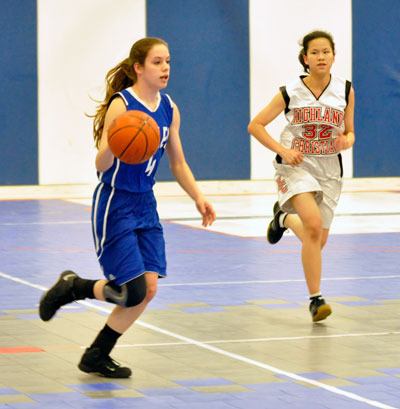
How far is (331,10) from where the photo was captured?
2309cm

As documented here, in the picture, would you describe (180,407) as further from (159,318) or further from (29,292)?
(29,292)

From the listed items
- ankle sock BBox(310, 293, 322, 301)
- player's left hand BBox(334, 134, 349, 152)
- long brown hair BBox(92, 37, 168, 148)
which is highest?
long brown hair BBox(92, 37, 168, 148)

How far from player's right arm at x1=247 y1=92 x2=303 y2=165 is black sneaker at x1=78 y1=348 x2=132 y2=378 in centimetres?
272

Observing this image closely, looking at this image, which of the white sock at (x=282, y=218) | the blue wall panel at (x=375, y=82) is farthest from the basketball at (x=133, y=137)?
the blue wall panel at (x=375, y=82)

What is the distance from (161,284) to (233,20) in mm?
11605

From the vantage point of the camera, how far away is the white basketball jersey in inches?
399

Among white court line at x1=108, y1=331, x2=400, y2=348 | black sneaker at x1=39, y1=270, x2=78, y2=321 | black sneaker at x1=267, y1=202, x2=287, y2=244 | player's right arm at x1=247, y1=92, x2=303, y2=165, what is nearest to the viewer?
black sneaker at x1=39, y1=270, x2=78, y2=321

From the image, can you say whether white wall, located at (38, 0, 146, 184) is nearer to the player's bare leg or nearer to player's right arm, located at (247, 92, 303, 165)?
player's right arm, located at (247, 92, 303, 165)

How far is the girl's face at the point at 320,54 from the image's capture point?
32.8 ft

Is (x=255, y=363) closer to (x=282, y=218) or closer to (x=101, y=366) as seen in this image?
Result: (x=101, y=366)

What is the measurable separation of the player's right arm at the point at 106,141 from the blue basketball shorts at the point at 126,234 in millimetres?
175

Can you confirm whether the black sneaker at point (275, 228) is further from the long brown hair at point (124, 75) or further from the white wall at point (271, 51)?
the white wall at point (271, 51)

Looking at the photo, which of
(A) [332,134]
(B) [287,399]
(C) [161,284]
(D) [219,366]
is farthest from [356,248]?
(B) [287,399]

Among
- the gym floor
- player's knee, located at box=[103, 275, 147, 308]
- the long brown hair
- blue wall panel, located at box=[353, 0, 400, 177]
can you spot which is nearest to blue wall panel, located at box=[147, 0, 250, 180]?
blue wall panel, located at box=[353, 0, 400, 177]
